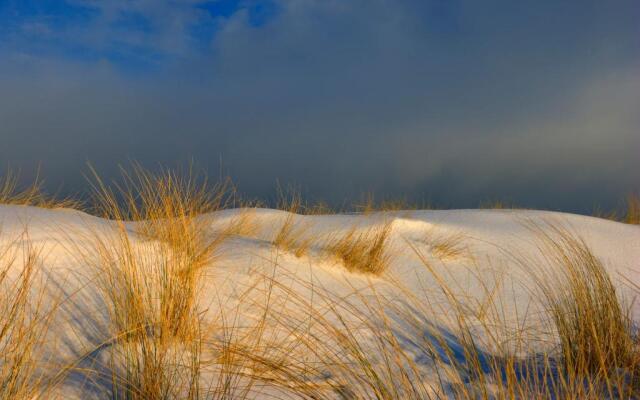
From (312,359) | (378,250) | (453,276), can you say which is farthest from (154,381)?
(453,276)

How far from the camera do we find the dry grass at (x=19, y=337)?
128 centimetres

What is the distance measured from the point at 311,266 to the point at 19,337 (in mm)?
1662

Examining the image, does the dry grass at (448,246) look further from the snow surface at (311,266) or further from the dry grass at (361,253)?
the dry grass at (361,253)

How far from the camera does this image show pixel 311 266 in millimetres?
2838

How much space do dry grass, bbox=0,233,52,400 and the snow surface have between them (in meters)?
0.06

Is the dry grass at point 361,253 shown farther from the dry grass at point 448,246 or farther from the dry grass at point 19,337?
the dry grass at point 19,337

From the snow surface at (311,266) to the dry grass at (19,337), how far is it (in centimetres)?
6

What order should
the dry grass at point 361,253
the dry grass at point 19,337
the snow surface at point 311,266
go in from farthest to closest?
the dry grass at point 361,253 → the snow surface at point 311,266 → the dry grass at point 19,337

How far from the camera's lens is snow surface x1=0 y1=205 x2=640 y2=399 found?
6.36 ft

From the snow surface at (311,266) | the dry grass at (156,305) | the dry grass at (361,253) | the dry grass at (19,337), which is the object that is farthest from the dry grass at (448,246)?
the dry grass at (19,337)

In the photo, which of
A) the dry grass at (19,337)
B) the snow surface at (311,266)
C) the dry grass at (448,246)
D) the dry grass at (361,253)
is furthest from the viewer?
the dry grass at (448,246)

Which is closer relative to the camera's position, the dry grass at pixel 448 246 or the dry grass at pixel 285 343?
the dry grass at pixel 285 343

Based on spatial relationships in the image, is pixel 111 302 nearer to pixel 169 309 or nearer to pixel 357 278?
pixel 169 309

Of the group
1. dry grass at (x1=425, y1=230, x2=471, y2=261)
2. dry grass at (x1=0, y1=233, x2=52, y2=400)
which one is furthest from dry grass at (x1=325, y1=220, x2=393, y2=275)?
dry grass at (x1=0, y1=233, x2=52, y2=400)
